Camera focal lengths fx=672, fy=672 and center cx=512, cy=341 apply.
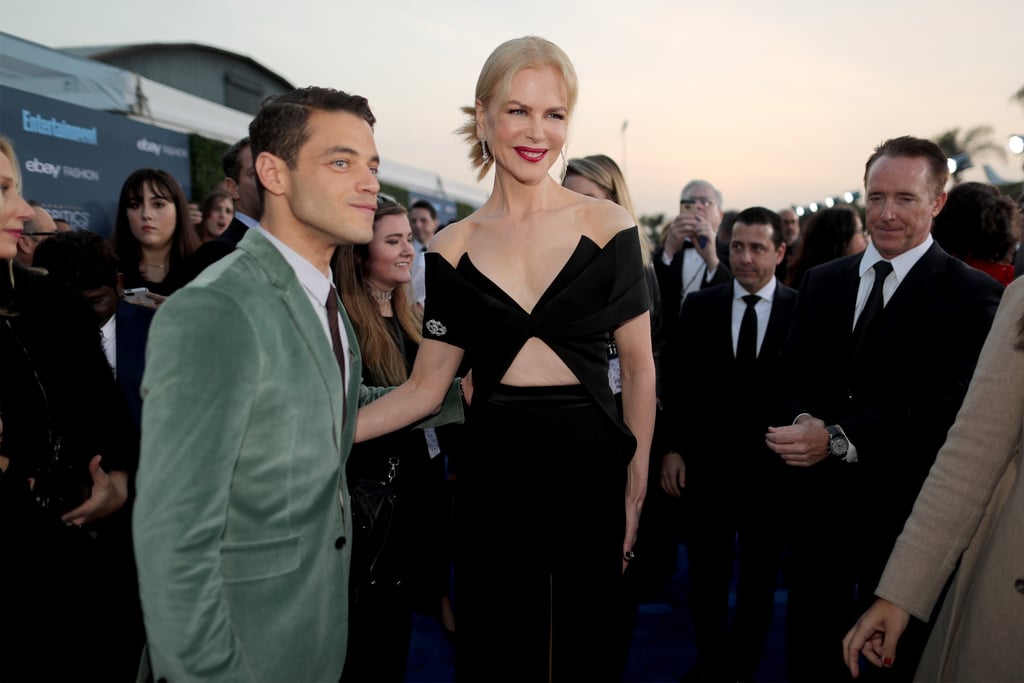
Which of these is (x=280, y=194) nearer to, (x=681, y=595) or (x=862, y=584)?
(x=862, y=584)

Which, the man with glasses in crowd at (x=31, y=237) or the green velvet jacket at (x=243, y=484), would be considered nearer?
the green velvet jacket at (x=243, y=484)

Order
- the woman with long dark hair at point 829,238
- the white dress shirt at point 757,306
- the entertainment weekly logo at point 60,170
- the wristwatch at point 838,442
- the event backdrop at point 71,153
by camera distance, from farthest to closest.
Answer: the entertainment weekly logo at point 60,170, the event backdrop at point 71,153, the woman with long dark hair at point 829,238, the white dress shirt at point 757,306, the wristwatch at point 838,442

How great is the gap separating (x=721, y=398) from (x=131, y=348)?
3.11 m

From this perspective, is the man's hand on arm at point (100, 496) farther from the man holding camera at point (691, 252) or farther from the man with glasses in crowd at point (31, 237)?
the man holding camera at point (691, 252)

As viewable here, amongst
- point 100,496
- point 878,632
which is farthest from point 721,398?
point 100,496

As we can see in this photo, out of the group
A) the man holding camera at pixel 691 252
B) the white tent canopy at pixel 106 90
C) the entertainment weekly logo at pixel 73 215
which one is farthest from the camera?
the white tent canopy at pixel 106 90

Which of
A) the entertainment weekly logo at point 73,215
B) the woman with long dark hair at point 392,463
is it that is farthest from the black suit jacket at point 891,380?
the entertainment weekly logo at point 73,215

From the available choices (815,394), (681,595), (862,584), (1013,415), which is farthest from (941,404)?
(681,595)

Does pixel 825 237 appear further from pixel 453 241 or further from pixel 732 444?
pixel 453 241

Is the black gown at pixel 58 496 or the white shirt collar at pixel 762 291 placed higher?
the white shirt collar at pixel 762 291

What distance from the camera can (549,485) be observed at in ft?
7.20

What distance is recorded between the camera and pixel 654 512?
4566 millimetres

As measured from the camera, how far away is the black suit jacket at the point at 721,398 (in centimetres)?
364

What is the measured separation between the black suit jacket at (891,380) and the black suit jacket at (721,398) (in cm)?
37
